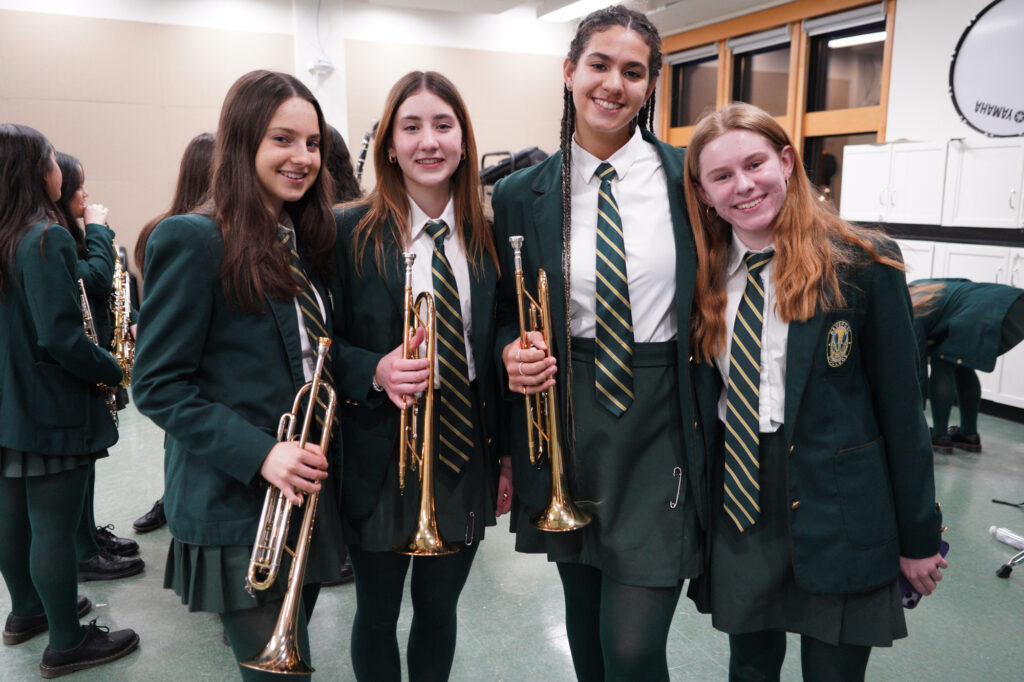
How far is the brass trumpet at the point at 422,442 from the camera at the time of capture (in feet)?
5.76

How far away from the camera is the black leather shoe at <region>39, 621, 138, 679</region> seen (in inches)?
104

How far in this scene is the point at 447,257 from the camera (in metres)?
1.96

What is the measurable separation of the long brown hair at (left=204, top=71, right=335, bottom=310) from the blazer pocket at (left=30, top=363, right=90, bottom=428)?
1.42 m

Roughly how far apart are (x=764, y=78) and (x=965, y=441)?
543 centimetres

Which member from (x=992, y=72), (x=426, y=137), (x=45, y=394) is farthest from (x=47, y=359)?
(x=992, y=72)

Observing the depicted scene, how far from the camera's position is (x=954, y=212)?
5980mm

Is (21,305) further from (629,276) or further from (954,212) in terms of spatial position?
(954,212)

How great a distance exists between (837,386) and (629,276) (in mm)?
538

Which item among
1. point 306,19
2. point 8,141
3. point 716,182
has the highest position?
point 306,19

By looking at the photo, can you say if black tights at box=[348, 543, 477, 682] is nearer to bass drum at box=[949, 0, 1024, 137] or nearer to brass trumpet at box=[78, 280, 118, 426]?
brass trumpet at box=[78, 280, 118, 426]

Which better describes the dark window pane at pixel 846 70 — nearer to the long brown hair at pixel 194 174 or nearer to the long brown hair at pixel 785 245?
the long brown hair at pixel 785 245

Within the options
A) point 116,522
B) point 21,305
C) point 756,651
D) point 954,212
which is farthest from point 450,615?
point 954,212

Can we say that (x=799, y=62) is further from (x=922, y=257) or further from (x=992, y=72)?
(x=922, y=257)

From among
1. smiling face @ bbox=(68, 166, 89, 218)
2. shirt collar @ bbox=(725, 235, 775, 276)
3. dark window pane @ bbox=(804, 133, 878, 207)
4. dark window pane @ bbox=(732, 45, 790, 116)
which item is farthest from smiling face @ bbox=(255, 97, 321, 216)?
dark window pane @ bbox=(732, 45, 790, 116)
